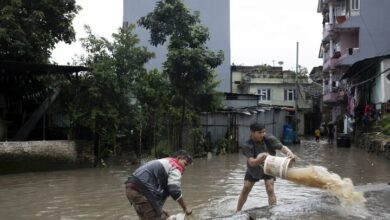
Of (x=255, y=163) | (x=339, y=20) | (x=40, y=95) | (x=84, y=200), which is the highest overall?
(x=339, y=20)

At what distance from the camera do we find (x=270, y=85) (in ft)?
186

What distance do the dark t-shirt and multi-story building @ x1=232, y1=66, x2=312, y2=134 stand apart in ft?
154

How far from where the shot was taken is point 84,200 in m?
11.6

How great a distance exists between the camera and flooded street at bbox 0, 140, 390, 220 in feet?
23.9

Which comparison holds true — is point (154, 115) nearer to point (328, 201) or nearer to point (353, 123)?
point (328, 201)

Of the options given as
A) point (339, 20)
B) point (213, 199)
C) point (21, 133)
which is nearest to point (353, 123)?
point (339, 20)

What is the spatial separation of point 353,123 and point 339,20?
34.9 ft

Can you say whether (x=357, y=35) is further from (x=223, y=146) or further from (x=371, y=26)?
(x=223, y=146)

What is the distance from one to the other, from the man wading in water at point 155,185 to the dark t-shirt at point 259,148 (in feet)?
7.31

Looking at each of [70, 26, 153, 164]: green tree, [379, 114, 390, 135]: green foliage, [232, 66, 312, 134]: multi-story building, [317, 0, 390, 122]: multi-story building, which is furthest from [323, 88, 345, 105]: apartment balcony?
[70, 26, 153, 164]: green tree

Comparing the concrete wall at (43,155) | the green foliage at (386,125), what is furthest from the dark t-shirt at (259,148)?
the green foliage at (386,125)

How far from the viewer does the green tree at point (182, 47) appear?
21.8 metres

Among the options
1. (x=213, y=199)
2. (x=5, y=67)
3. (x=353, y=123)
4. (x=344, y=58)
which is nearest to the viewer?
(x=213, y=199)

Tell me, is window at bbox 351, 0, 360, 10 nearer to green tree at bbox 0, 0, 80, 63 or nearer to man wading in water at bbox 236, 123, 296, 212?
green tree at bbox 0, 0, 80, 63
